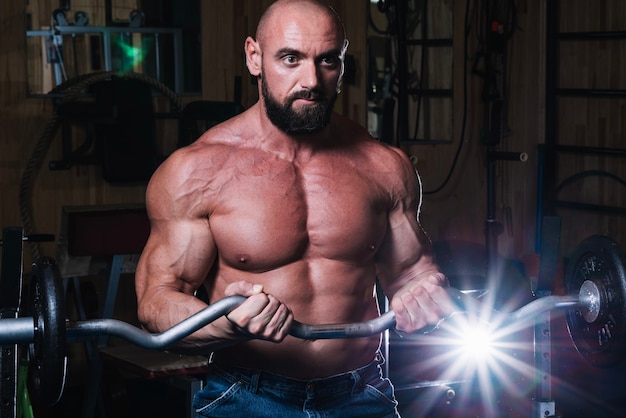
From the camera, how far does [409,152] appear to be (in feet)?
20.7

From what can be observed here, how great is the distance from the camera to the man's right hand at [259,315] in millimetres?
1917

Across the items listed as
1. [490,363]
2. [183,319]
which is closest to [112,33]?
[490,363]

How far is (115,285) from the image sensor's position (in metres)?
4.50

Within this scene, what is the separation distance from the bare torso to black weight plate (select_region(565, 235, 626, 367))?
19.5 inches

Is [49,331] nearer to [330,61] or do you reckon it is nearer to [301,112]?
[301,112]

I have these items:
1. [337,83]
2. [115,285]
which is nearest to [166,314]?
[337,83]

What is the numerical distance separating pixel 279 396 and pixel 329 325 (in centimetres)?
40

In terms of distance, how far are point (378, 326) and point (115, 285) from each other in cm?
262

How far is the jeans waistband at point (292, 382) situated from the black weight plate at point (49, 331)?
1.56 feet

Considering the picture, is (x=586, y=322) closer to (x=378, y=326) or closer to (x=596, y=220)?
(x=378, y=326)

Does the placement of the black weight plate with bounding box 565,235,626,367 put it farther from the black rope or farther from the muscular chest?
the black rope

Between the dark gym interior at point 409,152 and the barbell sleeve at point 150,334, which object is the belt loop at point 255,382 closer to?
the barbell sleeve at point 150,334

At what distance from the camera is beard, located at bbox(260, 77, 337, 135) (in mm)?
2301

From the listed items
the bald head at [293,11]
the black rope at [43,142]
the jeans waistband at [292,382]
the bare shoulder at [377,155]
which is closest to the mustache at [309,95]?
the bald head at [293,11]
